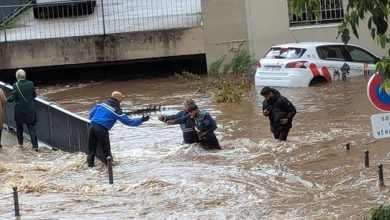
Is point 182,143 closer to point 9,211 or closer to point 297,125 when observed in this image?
point 297,125

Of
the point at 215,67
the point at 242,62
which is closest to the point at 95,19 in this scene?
the point at 215,67

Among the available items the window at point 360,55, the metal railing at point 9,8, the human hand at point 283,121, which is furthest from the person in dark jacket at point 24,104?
the metal railing at point 9,8

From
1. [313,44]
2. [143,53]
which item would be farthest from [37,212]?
[143,53]

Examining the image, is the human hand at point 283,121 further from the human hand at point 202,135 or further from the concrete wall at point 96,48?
the concrete wall at point 96,48

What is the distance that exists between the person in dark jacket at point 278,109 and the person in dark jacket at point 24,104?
4.27 metres

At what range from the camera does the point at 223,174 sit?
11.4 m

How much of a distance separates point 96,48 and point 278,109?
1215cm

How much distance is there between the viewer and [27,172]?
477 inches

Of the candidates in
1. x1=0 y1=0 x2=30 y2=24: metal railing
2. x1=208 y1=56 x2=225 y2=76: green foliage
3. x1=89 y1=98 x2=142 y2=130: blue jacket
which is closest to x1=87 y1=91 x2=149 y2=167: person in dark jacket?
x1=89 y1=98 x2=142 y2=130: blue jacket

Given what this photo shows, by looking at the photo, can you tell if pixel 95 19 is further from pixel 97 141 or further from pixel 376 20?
pixel 376 20

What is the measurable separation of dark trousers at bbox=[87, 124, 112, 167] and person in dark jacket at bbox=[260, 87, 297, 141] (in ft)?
8.75

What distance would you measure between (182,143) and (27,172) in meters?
2.99

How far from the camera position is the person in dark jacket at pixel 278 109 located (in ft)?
42.4

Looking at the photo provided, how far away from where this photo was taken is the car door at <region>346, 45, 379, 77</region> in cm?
2033
